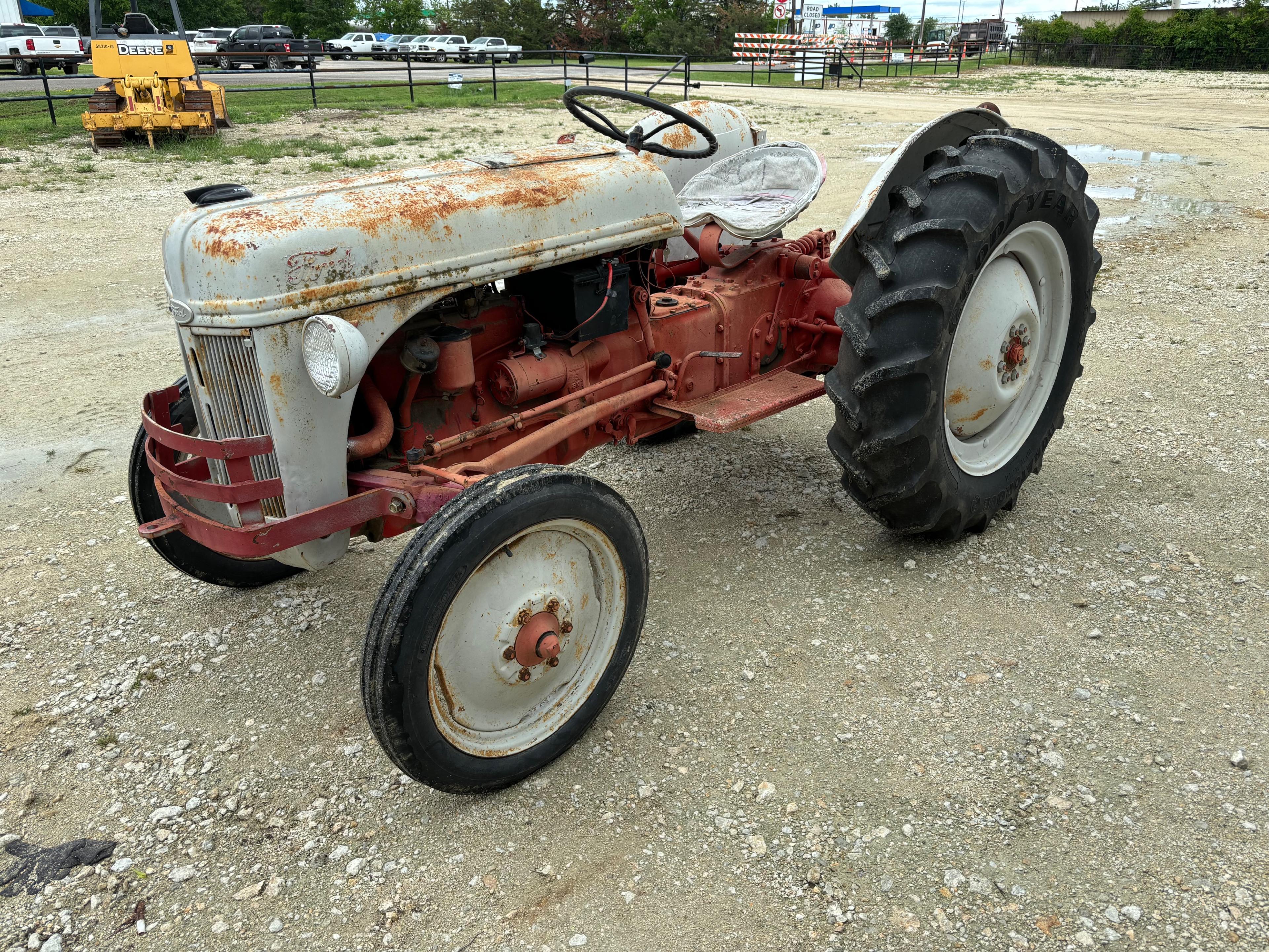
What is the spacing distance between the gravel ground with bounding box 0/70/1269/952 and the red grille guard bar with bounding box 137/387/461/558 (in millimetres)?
667

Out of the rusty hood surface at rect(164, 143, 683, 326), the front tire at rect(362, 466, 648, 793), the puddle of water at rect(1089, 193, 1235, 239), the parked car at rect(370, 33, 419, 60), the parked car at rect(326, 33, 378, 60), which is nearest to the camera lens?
the front tire at rect(362, 466, 648, 793)

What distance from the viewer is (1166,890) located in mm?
2186

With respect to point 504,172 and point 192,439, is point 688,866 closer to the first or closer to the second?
point 192,439

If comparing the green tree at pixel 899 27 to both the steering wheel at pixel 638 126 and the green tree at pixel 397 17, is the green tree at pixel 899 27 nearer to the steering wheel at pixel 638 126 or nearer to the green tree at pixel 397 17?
the green tree at pixel 397 17

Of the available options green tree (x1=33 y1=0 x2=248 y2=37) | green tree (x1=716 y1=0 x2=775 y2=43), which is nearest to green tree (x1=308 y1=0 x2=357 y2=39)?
green tree (x1=33 y1=0 x2=248 y2=37)

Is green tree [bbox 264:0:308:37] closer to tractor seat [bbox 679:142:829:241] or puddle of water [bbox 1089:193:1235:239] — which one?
puddle of water [bbox 1089:193:1235:239]

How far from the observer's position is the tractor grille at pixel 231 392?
237 cm

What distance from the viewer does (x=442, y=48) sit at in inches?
1465

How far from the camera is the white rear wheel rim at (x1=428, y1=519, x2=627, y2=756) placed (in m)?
2.39

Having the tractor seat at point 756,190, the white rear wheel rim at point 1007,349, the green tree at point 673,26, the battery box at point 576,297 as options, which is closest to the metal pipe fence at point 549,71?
the green tree at point 673,26

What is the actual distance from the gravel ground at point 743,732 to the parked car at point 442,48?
3085 centimetres

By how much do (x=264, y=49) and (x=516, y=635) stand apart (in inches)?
1331

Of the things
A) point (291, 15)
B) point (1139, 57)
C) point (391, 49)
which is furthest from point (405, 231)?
point (291, 15)

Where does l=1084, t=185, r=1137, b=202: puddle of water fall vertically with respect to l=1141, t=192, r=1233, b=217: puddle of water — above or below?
above
